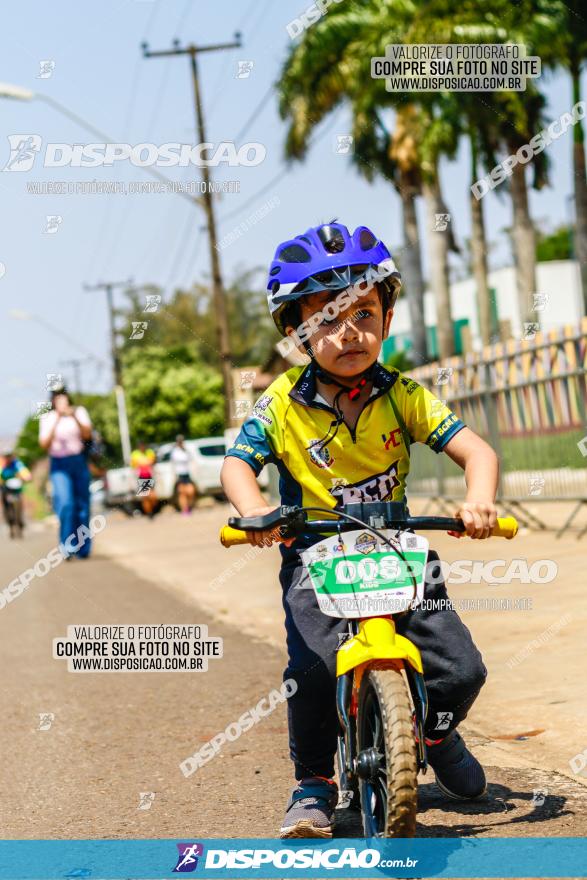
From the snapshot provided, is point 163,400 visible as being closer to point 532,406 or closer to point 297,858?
point 532,406

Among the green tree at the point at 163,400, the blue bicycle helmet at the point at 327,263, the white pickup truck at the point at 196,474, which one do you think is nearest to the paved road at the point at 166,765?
the blue bicycle helmet at the point at 327,263

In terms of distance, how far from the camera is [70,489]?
14461 millimetres

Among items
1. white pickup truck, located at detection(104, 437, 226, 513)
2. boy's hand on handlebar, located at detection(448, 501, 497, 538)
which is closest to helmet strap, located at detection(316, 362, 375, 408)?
boy's hand on handlebar, located at detection(448, 501, 497, 538)

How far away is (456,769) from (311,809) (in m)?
0.51

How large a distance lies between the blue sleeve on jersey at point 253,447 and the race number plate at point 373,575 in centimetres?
47

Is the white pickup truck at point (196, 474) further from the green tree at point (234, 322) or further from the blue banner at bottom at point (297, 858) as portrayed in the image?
the green tree at point (234, 322)

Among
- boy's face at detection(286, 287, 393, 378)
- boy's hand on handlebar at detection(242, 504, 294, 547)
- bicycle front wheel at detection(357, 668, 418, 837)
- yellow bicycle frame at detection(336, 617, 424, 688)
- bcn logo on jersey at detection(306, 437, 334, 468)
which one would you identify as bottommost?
bicycle front wheel at detection(357, 668, 418, 837)

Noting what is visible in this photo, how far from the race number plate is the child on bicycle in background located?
0.71ft

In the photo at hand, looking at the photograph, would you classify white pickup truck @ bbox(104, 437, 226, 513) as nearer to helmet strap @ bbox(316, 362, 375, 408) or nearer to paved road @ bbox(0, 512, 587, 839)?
paved road @ bbox(0, 512, 587, 839)

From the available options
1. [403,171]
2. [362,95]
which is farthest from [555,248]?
[362,95]

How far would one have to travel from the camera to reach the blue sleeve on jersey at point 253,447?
13.5 feet

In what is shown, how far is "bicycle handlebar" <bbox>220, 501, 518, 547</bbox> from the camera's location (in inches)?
141

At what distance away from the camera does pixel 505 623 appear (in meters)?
8.14

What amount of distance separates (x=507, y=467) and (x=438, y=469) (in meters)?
2.43
